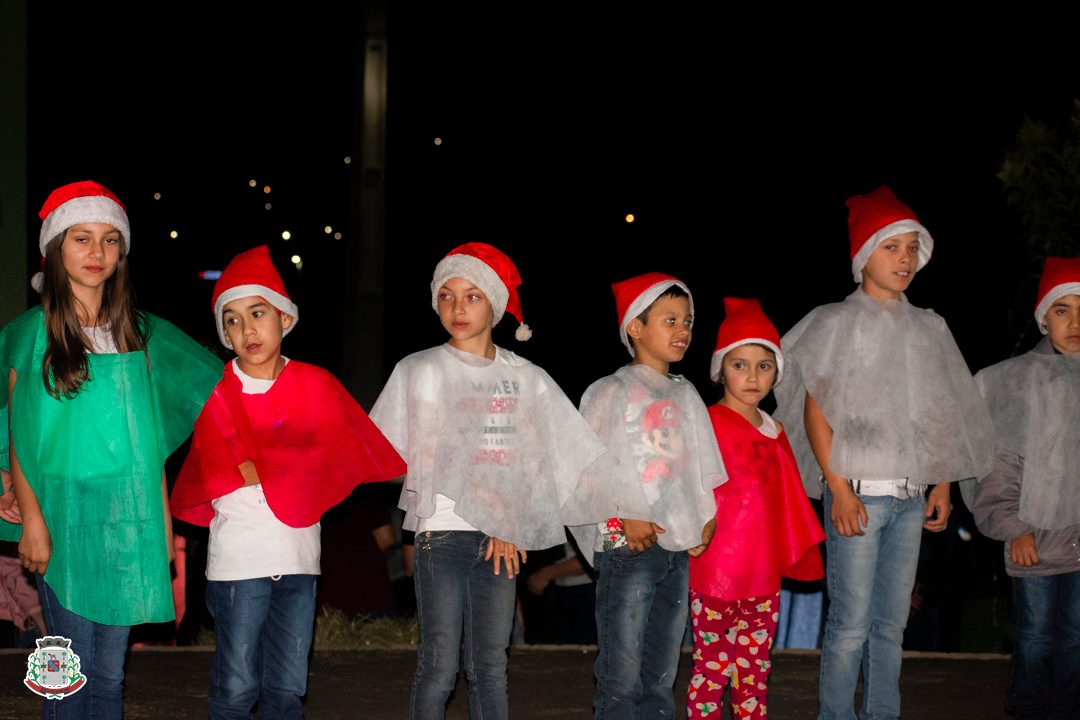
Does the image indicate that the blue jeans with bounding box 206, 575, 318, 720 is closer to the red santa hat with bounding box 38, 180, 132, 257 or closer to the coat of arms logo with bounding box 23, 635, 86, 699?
the coat of arms logo with bounding box 23, 635, 86, 699

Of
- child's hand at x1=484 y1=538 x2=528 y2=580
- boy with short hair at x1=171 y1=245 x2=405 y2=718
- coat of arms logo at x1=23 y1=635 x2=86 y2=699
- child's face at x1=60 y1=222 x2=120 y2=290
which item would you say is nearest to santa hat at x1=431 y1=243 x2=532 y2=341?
boy with short hair at x1=171 y1=245 x2=405 y2=718

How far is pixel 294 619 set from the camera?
5324 millimetres

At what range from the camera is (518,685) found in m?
7.33

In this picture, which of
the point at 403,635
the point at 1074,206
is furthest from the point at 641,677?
the point at 1074,206

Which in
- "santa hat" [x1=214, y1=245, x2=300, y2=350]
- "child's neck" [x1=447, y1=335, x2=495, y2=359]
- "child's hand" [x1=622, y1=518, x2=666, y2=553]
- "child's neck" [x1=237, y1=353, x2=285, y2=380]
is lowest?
"child's hand" [x1=622, y1=518, x2=666, y2=553]

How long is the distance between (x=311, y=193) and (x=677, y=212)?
509 inches

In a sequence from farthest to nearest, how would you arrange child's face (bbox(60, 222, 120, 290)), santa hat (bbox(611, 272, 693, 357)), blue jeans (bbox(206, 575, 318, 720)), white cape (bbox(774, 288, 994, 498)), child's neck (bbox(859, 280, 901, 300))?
child's neck (bbox(859, 280, 901, 300)), santa hat (bbox(611, 272, 693, 357)), white cape (bbox(774, 288, 994, 498)), blue jeans (bbox(206, 575, 318, 720)), child's face (bbox(60, 222, 120, 290))

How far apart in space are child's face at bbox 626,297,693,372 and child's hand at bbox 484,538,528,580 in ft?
3.54

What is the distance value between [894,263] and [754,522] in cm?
124

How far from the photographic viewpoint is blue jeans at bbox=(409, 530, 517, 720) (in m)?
5.31

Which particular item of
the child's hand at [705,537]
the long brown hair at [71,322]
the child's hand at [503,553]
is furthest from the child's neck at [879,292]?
the long brown hair at [71,322]

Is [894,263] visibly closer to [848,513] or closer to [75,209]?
[848,513]

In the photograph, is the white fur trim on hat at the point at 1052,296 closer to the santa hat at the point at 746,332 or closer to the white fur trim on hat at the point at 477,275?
the santa hat at the point at 746,332

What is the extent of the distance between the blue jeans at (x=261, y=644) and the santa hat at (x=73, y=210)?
1.32m
